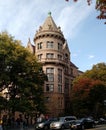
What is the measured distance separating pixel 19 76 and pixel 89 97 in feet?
80.8

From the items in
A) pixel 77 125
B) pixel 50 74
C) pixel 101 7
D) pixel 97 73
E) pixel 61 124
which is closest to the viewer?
pixel 101 7

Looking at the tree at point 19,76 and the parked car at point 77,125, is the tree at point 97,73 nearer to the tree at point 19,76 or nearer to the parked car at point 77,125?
the tree at point 19,76

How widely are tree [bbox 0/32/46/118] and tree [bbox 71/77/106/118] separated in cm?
1808

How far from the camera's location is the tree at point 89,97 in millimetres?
72438

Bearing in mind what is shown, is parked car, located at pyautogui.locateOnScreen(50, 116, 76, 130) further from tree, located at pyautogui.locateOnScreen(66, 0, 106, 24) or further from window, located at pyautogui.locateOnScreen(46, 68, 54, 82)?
window, located at pyautogui.locateOnScreen(46, 68, 54, 82)

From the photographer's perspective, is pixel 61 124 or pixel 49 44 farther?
pixel 49 44

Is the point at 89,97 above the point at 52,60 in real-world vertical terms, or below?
below

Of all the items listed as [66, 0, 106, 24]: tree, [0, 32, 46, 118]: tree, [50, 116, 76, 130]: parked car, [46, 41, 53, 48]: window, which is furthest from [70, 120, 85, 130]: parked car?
[46, 41, 53, 48]: window

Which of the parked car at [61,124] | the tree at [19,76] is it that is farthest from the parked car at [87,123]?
the tree at [19,76]

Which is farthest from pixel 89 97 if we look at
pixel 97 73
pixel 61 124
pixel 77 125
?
pixel 77 125

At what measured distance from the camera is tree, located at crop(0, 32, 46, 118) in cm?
5000

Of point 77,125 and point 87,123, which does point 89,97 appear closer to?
point 87,123

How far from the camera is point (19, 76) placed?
52.6m

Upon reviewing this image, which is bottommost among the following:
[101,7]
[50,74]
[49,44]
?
[101,7]
